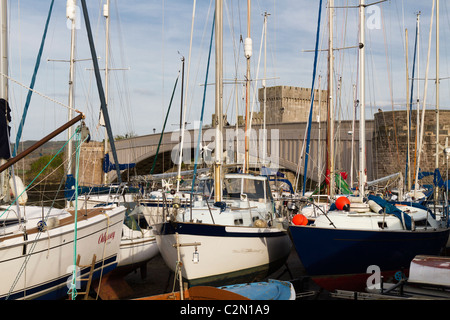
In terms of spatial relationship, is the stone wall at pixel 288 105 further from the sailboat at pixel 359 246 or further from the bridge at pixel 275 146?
the sailboat at pixel 359 246

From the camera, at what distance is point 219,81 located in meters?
13.0

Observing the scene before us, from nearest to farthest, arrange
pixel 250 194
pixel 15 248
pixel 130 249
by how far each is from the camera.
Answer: pixel 15 248, pixel 130 249, pixel 250 194

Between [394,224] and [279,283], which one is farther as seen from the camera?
[394,224]

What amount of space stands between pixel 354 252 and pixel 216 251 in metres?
2.92

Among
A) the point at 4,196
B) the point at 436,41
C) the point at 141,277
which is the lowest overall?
the point at 141,277

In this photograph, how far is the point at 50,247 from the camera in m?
8.73

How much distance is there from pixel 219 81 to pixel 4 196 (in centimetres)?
599

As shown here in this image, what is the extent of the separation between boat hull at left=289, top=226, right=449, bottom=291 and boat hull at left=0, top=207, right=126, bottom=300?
13.6ft

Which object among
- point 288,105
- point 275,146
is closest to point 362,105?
point 275,146

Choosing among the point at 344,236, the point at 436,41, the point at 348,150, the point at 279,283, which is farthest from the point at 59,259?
the point at 348,150

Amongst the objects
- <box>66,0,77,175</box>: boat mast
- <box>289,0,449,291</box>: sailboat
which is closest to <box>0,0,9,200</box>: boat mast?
<box>289,0,449,291</box>: sailboat

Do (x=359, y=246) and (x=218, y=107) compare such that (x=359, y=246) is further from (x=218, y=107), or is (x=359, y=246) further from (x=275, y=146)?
(x=275, y=146)

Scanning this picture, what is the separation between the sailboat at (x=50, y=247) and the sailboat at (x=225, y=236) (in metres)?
1.43

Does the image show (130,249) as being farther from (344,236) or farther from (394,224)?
(394,224)
